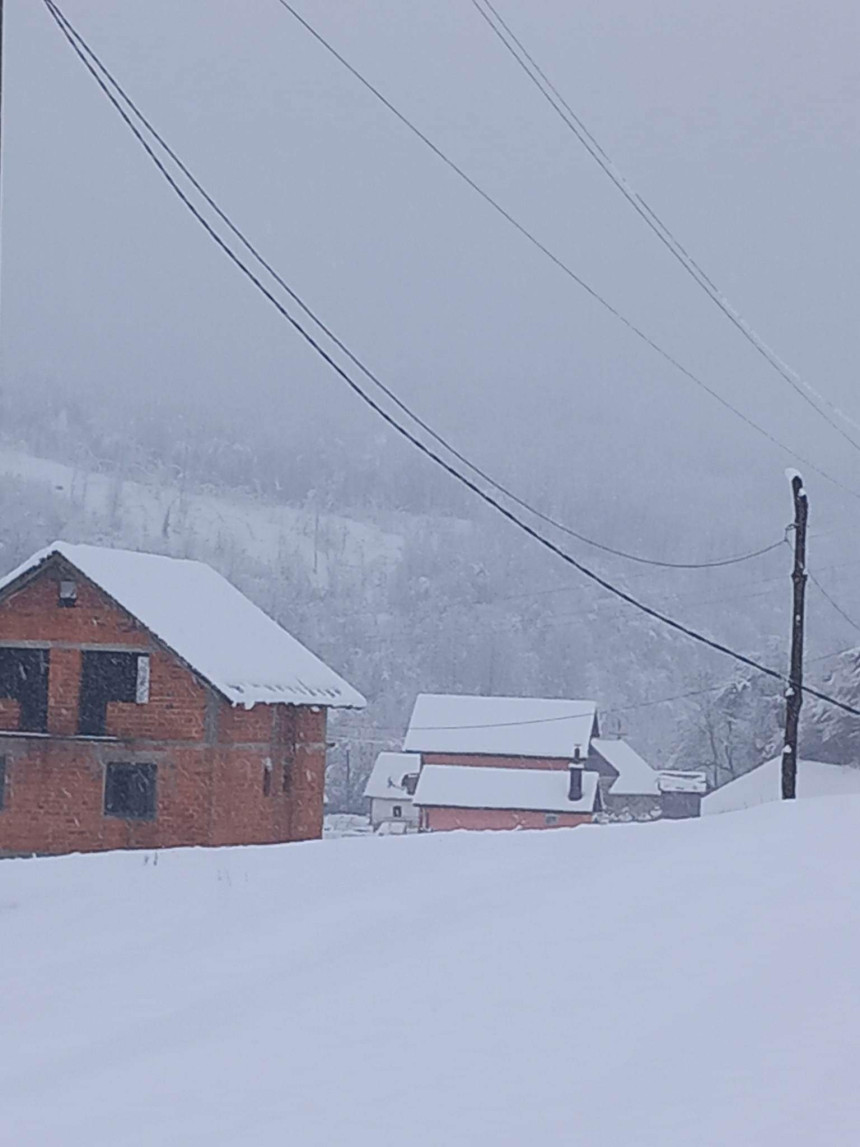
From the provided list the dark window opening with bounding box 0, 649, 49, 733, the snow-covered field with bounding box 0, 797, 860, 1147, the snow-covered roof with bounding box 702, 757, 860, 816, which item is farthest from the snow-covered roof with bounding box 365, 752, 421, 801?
the snow-covered field with bounding box 0, 797, 860, 1147

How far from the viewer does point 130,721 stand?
3488 centimetres

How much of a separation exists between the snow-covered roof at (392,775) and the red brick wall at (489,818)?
1044 centimetres

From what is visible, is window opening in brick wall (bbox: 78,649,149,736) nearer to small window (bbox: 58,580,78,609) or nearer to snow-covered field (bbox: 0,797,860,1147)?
small window (bbox: 58,580,78,609)

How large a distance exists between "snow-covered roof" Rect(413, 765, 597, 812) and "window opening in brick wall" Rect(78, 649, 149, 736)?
31.8 metres

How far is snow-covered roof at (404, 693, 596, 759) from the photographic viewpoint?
7456 centimetres

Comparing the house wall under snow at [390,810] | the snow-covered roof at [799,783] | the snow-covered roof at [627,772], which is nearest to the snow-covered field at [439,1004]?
the snow-covered roof at [799,783]

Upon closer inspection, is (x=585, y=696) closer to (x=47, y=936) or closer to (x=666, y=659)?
(x=666, y=659)

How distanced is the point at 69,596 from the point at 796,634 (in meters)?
15.7

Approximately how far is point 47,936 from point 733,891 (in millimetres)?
4554

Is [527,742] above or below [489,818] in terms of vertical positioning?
above

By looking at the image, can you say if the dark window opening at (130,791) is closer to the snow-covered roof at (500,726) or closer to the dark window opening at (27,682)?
the dark window opening at (27,682)

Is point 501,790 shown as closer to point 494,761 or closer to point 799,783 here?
point 494,761

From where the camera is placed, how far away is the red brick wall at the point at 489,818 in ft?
214

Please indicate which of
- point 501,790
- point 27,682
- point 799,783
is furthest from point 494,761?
point 27,682
